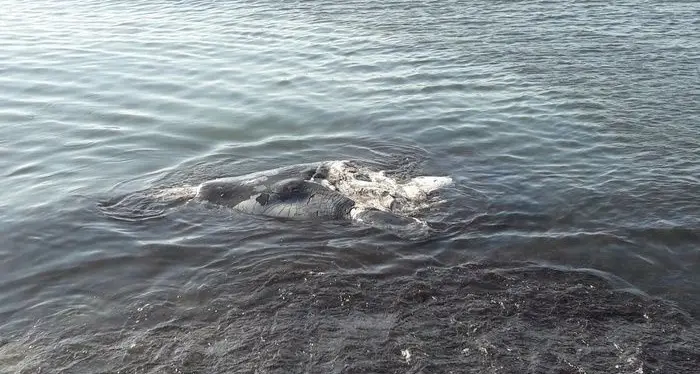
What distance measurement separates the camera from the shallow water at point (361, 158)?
Result: 7.74 meters

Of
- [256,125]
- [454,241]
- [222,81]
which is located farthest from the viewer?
[222,81]

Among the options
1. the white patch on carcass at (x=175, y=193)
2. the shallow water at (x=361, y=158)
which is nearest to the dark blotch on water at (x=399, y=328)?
the shallow water at (x=361, y=158)

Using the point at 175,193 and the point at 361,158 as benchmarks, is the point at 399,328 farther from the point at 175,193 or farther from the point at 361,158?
the point at 361,158

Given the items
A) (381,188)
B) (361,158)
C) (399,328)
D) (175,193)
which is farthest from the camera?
(361,158)

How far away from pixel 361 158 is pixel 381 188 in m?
1.81

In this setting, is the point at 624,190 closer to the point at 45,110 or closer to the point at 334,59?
the point at 334,59

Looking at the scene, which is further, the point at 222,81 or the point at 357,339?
the point at 222,81

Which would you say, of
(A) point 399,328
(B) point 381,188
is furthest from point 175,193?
(A) point 399,328

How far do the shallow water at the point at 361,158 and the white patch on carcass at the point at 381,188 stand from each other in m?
0.51

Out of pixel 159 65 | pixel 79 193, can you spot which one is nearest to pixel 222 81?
pixel 159 65

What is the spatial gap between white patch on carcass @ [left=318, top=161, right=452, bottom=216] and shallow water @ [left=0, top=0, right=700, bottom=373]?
51 centimetres

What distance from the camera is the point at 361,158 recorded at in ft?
44.4

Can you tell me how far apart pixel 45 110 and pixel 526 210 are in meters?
12.9

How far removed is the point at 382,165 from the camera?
13.1 meters
